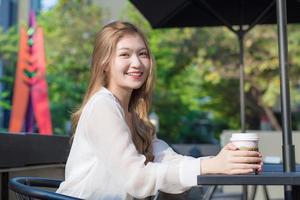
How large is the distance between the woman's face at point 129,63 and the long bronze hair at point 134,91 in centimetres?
2

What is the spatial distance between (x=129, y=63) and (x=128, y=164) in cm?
35

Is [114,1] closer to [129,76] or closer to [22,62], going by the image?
[22,62]

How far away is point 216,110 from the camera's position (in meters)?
19.2

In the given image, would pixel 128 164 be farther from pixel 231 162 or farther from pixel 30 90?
pixel 30 90

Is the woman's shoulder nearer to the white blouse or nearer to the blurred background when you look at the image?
the white blouse

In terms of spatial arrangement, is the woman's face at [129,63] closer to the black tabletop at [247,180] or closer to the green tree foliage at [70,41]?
the black tabletop at [247,180]

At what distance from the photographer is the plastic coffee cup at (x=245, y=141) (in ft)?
4.32

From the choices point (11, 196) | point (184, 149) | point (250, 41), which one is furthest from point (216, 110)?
point (11, 196)

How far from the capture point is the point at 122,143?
136cm

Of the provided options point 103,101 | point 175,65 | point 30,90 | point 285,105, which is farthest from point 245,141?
point 175,65

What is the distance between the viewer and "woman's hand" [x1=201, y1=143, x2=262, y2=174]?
127cm

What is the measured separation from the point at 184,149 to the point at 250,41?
9.19m

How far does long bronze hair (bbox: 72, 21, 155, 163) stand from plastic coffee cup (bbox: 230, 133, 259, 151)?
42 cm

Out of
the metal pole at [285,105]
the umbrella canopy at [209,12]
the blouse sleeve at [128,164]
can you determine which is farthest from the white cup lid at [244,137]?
the umbrella canopy at [209,12]
